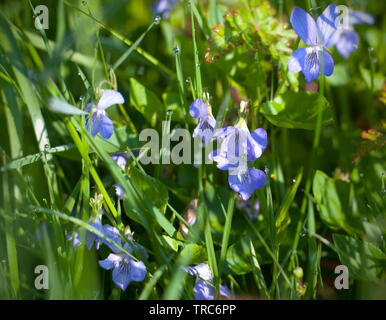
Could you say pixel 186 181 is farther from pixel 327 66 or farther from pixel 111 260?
pixel 327 66

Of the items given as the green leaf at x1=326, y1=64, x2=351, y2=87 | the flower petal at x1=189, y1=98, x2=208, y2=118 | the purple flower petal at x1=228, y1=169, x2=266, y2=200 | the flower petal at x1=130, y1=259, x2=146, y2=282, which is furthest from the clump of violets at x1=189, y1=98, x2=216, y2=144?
the green leaf at x1=326, y1=64, x2=351, y2=87

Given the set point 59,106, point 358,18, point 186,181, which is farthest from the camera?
point 358,18

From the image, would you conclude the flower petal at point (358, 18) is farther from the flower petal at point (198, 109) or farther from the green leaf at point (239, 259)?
the green leaf at point (239, 259)

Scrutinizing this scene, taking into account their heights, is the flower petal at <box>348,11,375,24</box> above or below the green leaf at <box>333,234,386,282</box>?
above

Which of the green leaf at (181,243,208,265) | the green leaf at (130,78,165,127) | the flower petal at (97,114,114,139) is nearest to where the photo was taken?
the green leaf at (181,243,208,265)

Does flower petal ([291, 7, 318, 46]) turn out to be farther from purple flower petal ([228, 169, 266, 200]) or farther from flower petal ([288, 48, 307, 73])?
purple flower petal ([228, 169, 266, 200])

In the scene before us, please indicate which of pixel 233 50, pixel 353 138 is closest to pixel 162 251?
pixel 233 50

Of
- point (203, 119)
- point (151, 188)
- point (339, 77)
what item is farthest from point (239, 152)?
point (339, 77)
